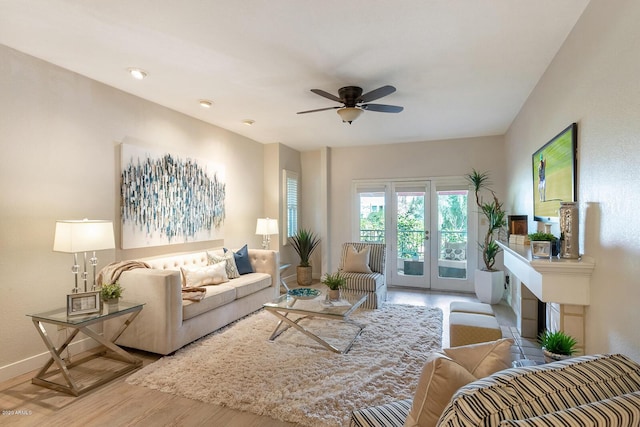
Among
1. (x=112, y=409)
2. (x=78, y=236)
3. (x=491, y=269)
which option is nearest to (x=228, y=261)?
(x=78, y=236)

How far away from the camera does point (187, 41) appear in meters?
2.51

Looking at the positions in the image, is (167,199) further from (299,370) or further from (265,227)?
(299,370)

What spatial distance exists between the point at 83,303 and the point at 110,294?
0.73 ft

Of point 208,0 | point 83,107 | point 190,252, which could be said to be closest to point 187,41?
point 208,0

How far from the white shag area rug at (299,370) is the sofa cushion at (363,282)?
0.65 metres

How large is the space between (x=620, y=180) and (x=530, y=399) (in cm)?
143

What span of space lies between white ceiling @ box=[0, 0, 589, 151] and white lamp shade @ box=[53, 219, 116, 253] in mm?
1440

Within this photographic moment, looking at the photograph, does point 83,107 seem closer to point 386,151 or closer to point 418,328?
point 418,328

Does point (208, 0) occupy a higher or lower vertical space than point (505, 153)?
higher

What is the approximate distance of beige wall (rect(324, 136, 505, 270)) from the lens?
5.66m

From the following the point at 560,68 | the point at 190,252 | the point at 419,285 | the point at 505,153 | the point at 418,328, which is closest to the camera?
the point at 560,68

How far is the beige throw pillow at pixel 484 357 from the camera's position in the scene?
3.69 feet

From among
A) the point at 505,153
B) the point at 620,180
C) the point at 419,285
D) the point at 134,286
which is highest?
the point at 505,153

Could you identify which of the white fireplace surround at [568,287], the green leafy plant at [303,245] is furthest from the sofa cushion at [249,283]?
the white fireplace surround at [568,287]
